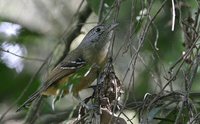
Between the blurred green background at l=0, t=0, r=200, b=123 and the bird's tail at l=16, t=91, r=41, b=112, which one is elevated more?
the blurred green background at l=0, t=0, r=200, b=123

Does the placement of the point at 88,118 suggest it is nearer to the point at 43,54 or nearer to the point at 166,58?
the point at 166,58

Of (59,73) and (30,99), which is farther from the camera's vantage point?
(59,73)

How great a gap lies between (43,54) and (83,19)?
94 centimetres

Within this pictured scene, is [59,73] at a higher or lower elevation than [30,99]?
higher

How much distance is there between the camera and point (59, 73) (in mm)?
5074

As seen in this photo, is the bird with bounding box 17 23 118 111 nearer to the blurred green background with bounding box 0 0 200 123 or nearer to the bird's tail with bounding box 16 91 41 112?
the bird's tail with bounding box 16 91 41 112

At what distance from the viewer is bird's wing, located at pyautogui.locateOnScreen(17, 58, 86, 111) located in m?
4.86

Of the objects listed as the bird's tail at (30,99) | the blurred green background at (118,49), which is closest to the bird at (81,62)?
the bird's tail at (30,99)

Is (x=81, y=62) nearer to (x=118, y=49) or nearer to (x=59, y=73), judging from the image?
(x=59, y=73)

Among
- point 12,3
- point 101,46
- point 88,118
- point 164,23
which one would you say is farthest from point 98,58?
point 12,3

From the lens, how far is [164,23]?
520 cm

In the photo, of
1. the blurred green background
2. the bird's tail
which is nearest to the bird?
the bird's tail

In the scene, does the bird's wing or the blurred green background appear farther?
the bird's wing

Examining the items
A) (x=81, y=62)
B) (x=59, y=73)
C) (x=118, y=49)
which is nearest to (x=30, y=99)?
(x=59, y=73)
